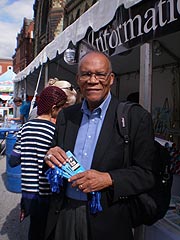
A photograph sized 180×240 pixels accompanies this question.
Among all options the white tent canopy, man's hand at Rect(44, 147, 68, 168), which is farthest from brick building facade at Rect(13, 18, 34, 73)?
man's hand at Rect(44, 147, 68, 168)

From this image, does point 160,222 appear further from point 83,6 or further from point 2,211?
point 83,6

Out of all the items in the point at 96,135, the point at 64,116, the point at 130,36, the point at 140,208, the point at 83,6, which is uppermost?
the point at 83,6

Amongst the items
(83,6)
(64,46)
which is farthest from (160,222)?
(83,6)

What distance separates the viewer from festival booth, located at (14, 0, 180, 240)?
2.31 meters

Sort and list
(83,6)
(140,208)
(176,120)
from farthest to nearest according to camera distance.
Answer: (83,6) < (176,120) < (140,208)

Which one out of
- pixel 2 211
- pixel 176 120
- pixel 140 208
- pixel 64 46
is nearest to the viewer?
pixel 140 208

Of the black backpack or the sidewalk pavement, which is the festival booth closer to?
the black backpack

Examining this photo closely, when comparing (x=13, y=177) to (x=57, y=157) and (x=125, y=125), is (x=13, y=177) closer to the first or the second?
(x=57, y=157)

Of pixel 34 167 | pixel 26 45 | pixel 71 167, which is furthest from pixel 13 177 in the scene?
pixel 26 45

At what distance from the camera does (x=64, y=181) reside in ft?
5.73

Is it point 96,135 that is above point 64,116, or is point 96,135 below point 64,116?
below

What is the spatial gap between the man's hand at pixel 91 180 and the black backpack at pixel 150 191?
0.19 metres

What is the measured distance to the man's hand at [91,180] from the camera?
1483mm

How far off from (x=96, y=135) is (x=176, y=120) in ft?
17.6
